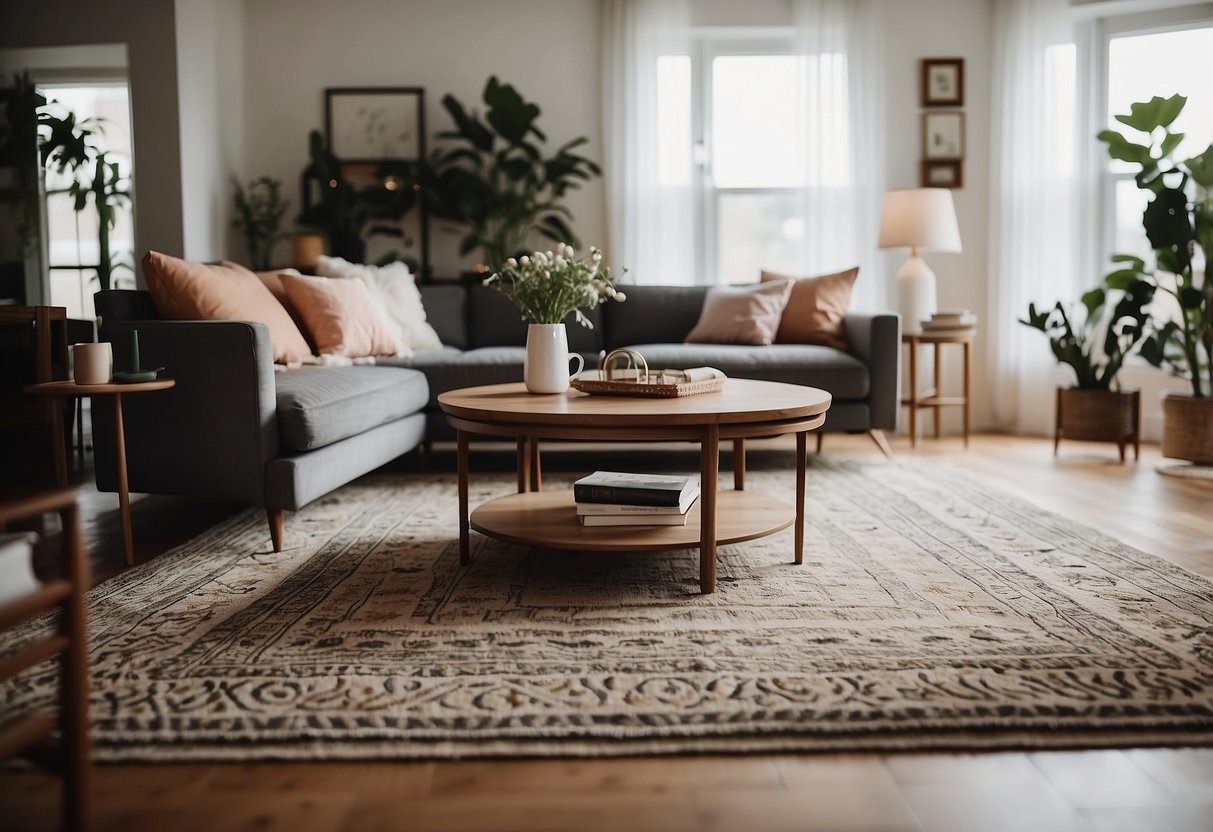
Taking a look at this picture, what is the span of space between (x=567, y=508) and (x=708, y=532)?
55cm

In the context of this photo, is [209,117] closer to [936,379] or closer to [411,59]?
[411,59]

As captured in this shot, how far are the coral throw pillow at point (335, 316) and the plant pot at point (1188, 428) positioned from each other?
332cm

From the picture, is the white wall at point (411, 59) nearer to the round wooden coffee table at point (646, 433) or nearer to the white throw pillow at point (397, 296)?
the white throw pillow at point (397, 296)

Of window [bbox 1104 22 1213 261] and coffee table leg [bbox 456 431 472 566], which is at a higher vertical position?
window [bbox 1104 22 1213 261]

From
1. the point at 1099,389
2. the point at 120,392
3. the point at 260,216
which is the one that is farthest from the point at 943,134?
the point at 120,392

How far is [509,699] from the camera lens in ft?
5.49

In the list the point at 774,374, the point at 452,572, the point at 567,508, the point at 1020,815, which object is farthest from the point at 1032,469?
the point at 1020,815

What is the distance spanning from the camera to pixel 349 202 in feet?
17.1

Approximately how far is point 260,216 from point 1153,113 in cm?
434

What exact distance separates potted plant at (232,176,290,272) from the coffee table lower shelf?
10.1ft

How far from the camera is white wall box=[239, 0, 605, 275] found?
5.40 meters

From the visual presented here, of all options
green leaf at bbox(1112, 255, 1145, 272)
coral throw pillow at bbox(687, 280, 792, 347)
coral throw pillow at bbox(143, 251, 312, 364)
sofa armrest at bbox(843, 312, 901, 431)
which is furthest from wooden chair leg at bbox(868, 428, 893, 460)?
coral throw pillow at bbox(143, 251, 312, 364)

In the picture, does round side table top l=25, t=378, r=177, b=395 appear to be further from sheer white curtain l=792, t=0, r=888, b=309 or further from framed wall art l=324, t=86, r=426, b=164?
sheer white curtain l=792, t=0, r=888, b=309

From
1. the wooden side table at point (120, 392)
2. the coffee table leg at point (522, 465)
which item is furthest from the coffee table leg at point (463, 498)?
the wooden side table at point (120, 392)
